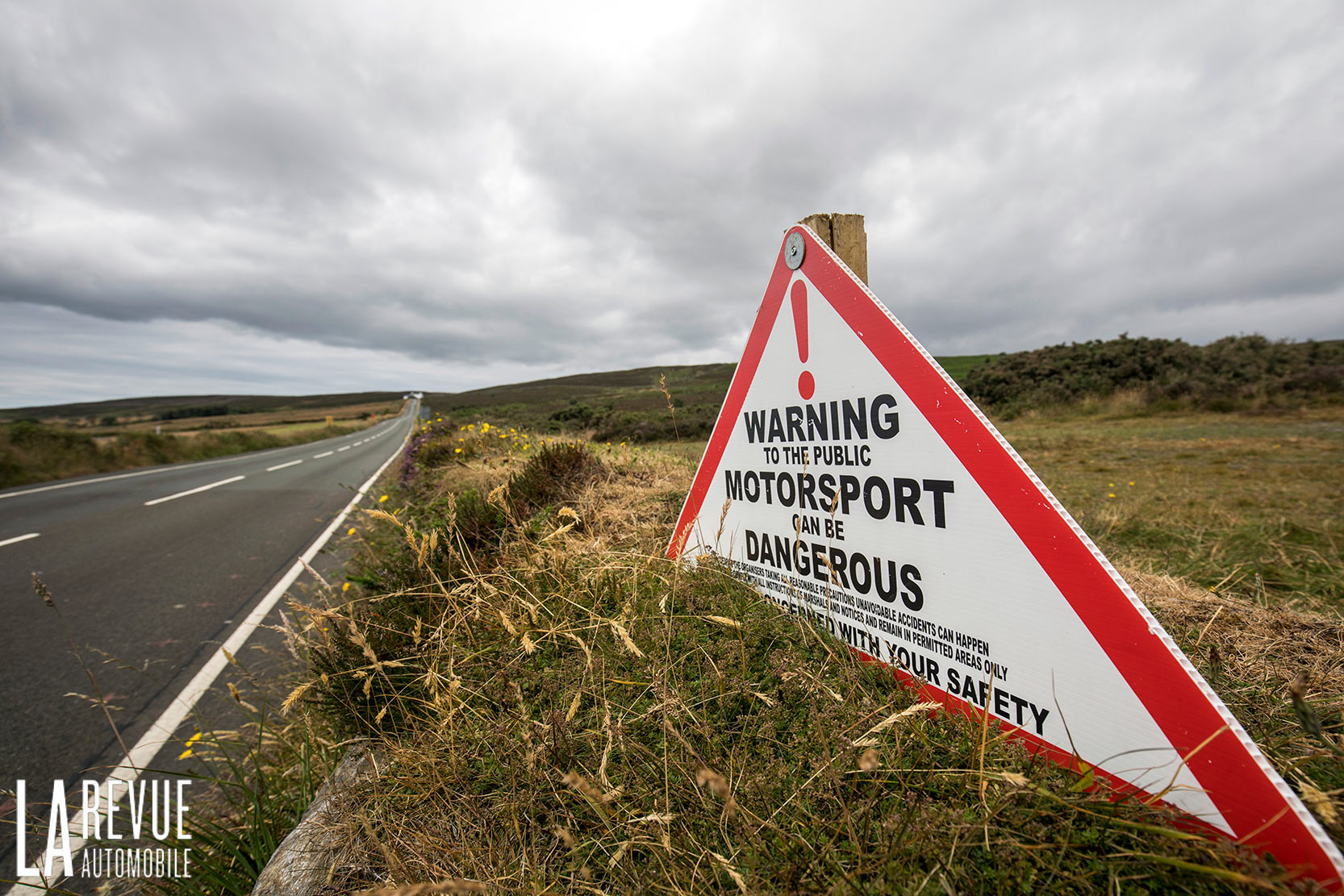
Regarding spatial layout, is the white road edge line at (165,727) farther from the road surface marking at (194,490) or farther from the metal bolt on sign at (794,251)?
the road surface marking at (194,490)

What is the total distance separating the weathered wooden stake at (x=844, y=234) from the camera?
2051mm

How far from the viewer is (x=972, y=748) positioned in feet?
4.25

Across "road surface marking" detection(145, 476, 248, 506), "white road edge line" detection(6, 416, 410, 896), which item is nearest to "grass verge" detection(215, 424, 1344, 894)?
"white road edge line" detection(6, 416, 410, 896)

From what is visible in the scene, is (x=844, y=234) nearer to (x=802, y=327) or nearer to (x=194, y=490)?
(x=802, y=327)

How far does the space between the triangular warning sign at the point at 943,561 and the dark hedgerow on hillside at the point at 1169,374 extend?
Answer: 13.3 metres

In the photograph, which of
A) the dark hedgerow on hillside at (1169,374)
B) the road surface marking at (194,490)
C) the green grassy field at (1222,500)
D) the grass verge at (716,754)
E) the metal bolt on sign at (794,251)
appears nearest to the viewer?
the grass verge at (716,754)

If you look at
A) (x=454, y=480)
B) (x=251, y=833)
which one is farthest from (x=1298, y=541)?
(x=454, y=480)

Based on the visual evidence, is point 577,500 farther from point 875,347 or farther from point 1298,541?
point 1298,541

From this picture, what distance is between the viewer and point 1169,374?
13.3m

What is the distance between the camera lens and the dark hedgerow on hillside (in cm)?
1080

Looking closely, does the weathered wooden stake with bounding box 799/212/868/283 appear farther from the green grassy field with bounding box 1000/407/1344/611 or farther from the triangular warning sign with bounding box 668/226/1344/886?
the green grassy field with bounding box 1000/407/1344/611

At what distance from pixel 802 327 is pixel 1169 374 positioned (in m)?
16.3

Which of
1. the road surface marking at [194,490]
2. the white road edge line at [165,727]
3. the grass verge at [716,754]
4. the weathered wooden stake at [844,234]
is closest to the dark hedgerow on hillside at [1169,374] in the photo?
the grass verge at [716,754]

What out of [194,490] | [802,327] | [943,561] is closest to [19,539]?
[194,490]
